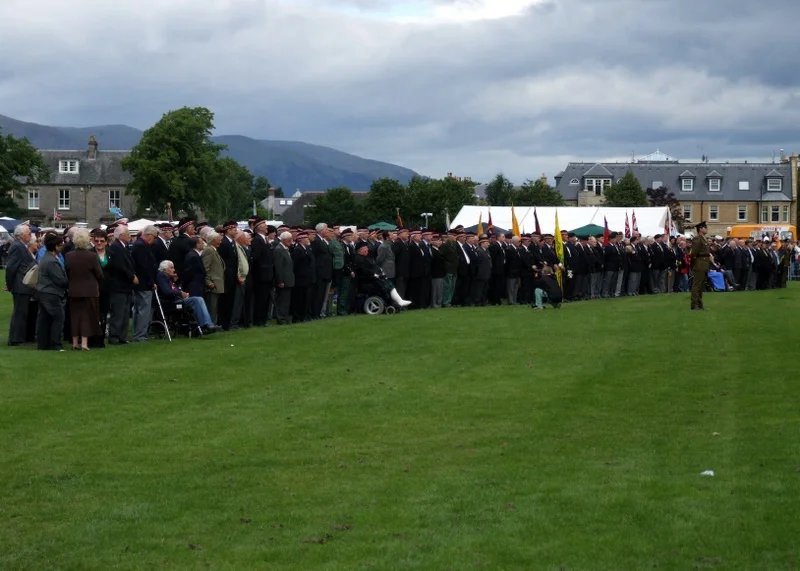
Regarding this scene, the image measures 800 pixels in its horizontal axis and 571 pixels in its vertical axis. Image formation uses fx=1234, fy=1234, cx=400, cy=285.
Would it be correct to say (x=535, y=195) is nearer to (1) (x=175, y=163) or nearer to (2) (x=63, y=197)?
(1) (x=175, y=163)

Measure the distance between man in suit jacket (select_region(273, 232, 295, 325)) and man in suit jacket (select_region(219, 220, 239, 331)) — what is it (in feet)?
5.03

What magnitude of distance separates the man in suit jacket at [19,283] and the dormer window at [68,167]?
109856 mm

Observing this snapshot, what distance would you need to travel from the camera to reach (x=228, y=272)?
24.3 metres

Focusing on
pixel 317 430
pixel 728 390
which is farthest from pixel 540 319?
pixel 317 430

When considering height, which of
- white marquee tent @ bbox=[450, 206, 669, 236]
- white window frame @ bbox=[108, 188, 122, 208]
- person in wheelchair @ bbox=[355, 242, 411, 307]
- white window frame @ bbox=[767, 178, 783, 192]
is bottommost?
person in wheelchair @ bbox=[355, 242, 411, 307]

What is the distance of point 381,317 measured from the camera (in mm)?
28234

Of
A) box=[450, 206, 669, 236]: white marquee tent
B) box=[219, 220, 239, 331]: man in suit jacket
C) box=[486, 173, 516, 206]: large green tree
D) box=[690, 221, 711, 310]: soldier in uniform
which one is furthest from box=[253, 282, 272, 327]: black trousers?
box=[486, 173, 516, 206]: large green tree

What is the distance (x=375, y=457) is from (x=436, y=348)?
30.5 ft

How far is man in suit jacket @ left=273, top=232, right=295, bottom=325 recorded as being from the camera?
85.7 ft

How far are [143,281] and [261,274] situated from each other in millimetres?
4342

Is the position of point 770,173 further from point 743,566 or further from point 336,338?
point 743,566

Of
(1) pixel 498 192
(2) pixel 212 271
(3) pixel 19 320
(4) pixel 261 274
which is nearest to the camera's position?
(3) pixel 19 320

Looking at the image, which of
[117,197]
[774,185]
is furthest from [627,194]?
[117,197]

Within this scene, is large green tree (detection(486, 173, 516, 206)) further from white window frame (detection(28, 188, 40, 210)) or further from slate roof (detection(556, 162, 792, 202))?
white window frame (detection(28, 188, 40, 210))
